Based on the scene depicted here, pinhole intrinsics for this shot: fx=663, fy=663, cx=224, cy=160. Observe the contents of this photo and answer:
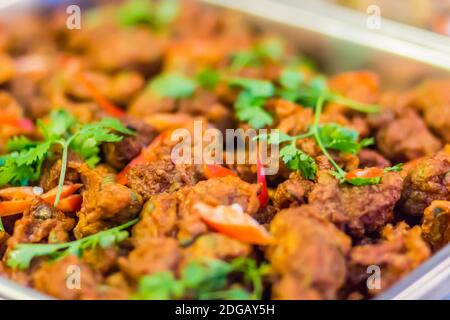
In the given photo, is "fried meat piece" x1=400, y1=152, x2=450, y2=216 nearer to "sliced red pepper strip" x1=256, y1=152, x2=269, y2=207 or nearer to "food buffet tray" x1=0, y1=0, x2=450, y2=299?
"sliced red pepper strip" x1=256, y1=152, x2=269, y2=207

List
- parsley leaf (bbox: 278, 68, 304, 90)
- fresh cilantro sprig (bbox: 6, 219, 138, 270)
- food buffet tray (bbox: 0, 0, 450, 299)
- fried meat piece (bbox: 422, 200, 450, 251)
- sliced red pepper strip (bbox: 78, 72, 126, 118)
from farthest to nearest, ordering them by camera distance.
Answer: food buffet tray (bbox: 0, 0, 450, 299), sliced red pepper strip (bbox: 78, 72, 126, 118), parsley leaf (bbox: 278, 68, 304, 90), fried meat piece (bbox: 422, 200, 450, 251), fresh cilantro sprig (bbox: 6, 219, 138, 270)

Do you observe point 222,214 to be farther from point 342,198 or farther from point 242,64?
point 242,64

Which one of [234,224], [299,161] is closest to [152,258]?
[234,224]

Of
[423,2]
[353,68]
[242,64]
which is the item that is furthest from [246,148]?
[423,2]

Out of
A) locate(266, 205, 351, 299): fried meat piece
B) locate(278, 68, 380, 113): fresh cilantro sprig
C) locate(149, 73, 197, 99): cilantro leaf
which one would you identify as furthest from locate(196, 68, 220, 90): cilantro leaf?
locate(266, 205, 351, 299): fried meat piece

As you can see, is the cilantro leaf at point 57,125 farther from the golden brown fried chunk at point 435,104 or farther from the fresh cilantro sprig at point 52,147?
the golden brown fried chunk at point 435,104

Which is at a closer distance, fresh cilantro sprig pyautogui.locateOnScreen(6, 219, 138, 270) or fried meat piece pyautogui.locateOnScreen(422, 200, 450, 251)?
fresh cilantro sprig pyautogui.locateOnScreen(6, 219, 138, 270)
